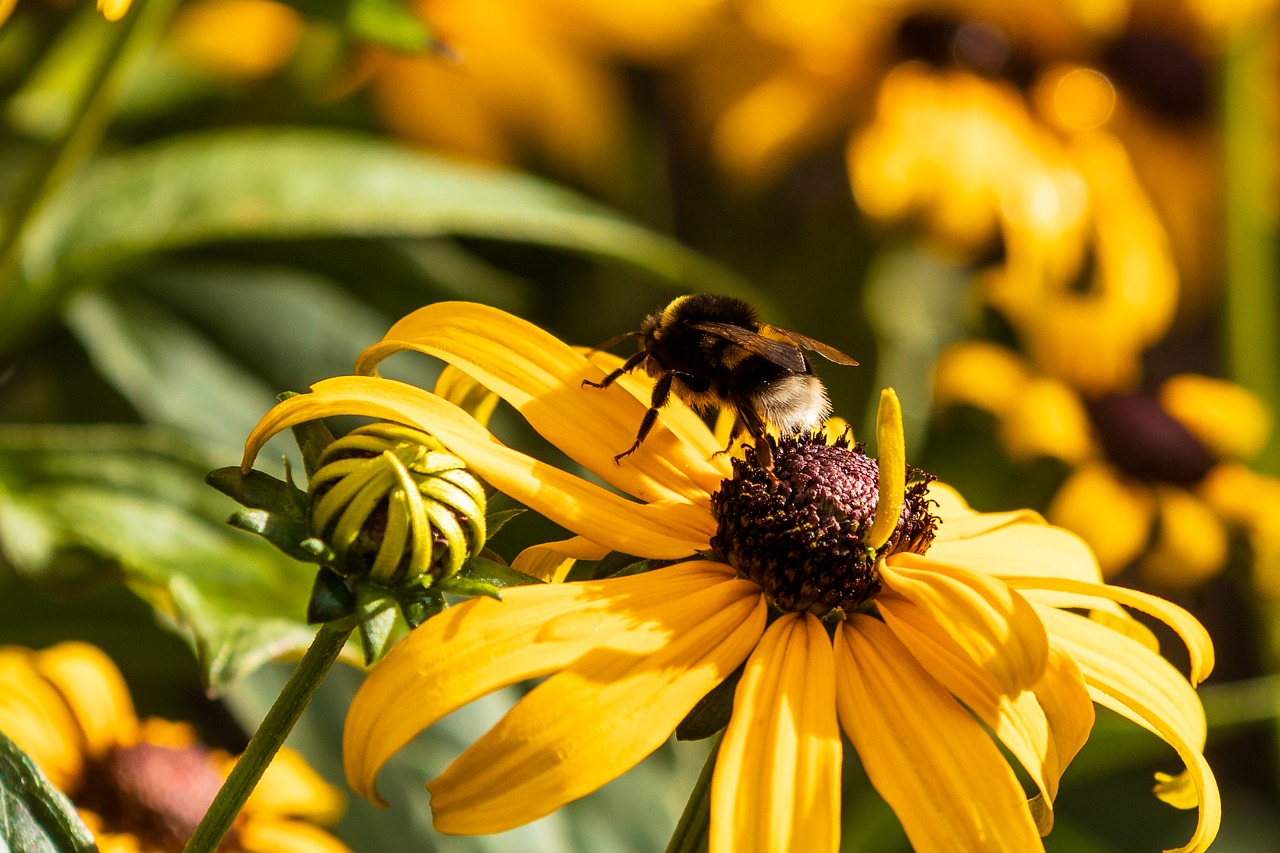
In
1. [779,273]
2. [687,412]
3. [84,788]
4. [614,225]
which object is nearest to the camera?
[687,412]

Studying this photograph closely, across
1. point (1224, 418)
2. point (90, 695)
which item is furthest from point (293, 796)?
point (1224, 418)

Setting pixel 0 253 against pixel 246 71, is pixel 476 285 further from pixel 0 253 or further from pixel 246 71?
pixel 0 253

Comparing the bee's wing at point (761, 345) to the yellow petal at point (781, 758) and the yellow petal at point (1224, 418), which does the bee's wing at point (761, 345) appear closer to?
the yellow petal at point (781, 758)

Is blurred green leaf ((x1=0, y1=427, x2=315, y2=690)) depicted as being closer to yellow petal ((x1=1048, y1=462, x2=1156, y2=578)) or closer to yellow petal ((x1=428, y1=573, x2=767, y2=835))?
yellow petal ((x1=428, y1=573, x2=767, y2=835))

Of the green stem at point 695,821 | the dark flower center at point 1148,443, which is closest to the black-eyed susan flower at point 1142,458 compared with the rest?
the dark flower center at point 1148,443

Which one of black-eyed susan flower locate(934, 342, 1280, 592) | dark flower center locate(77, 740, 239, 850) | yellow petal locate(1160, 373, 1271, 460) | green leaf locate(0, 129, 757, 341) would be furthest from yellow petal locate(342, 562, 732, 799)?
yellow petal locate(1160, 373, 1271, 460)

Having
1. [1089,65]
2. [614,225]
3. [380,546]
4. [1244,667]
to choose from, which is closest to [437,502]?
[380,546]
